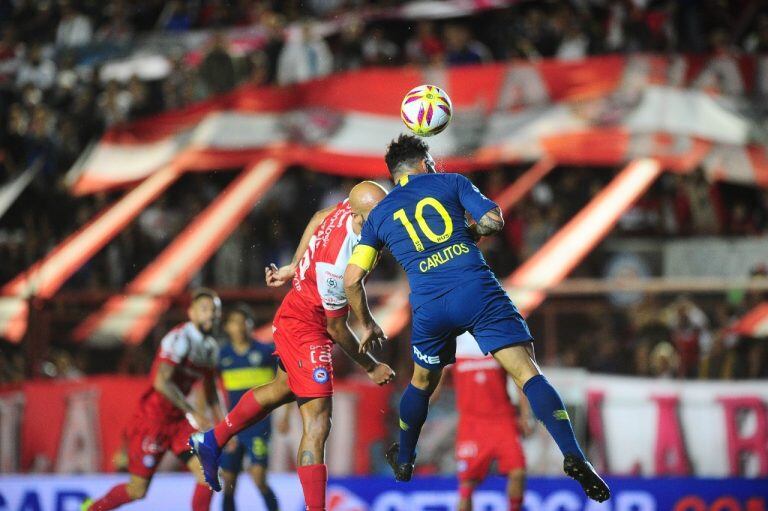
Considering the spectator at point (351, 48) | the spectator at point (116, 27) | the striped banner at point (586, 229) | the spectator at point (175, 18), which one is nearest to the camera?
the striped banner at point (586, 229)

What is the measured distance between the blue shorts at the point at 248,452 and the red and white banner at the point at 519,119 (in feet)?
17.4

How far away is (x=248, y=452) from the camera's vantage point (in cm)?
1120

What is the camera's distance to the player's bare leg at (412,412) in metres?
7.96

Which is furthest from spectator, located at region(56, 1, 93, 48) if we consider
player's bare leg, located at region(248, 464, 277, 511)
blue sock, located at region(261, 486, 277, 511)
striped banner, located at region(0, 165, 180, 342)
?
blue sock, located at region(261, 486, 277, 511)

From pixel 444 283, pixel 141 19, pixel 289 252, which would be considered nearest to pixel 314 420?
pixel 444 283

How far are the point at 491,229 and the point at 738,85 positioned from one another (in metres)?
9.92

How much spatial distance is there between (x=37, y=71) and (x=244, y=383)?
408 inches

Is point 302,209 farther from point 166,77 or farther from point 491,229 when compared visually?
point 491,229

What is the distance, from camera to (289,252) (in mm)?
15312

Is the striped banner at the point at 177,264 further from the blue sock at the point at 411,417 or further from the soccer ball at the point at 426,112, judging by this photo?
the soccer ball at the point at 426,112

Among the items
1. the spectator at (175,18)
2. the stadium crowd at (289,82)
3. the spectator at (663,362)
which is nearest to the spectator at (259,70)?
the stadium crowd at (289,82)

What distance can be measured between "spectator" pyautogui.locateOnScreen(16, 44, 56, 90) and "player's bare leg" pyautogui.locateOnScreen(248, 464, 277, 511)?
10.5 metres

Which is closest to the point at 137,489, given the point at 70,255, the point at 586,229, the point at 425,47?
the point at 70,255

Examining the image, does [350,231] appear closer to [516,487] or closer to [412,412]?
[412,412]
